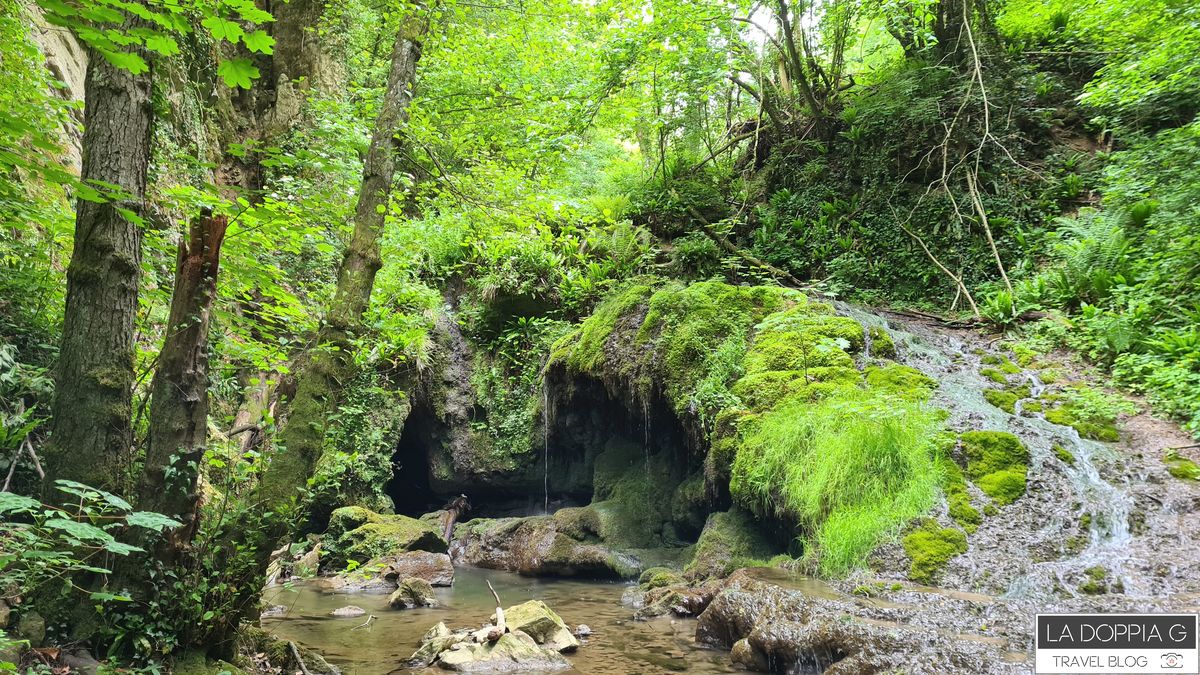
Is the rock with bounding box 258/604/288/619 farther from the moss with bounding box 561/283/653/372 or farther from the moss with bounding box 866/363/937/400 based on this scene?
the moss with bounding box 866/363/937/400

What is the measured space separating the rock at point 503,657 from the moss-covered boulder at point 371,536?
4.07 metres

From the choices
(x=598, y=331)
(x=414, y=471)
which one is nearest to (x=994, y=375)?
(x=598, y=331)

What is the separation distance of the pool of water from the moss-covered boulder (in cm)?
74

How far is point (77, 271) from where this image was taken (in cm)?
349

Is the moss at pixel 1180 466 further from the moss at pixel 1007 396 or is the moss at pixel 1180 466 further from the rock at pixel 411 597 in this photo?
the rock at pixel 411 597

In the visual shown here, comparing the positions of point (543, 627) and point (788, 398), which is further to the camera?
point (788, 398)

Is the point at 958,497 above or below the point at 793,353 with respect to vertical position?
below

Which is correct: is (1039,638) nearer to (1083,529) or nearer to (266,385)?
(1083,529)

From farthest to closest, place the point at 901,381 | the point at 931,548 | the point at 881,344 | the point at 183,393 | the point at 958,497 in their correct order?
the point at 881,344 → the point at 901,381 → the point at 958,497 → the point at 931,548 → the point at 183,393

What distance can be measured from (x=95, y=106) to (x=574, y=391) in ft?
28.7

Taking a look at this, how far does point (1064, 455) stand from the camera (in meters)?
6.59

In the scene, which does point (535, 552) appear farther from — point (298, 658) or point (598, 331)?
point (298, 658)

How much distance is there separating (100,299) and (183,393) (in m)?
0.65

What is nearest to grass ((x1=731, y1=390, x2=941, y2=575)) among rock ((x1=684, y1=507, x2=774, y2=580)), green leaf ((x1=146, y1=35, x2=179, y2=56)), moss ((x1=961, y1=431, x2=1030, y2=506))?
moss ((x1=961, y1=431, x2=1030, y2=506))
